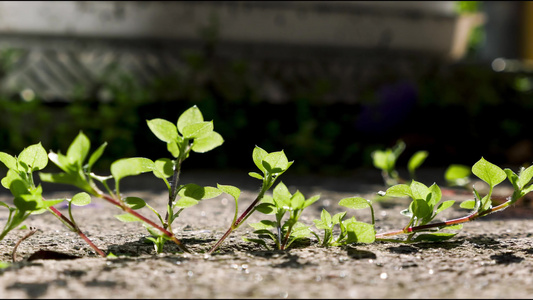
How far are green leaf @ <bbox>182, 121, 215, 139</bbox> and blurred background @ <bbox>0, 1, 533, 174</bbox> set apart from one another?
64.3 inches

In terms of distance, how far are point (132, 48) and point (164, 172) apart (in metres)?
1.78

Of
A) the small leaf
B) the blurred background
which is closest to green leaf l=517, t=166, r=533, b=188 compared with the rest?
the small leaf

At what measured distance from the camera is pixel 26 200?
800mm

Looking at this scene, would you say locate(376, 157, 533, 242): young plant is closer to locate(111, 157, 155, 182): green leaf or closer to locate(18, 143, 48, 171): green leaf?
locate(111, 157, 155, 182): green leaf

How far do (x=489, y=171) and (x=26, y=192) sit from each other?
0.67 meters

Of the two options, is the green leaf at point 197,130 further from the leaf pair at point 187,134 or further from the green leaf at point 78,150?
the green leaf at point 78,150

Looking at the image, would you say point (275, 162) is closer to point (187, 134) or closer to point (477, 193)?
point (187, 134)

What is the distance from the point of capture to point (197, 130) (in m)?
0.85

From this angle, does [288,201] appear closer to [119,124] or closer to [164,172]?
[164,172]

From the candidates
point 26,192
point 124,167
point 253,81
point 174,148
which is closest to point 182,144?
point 174,148

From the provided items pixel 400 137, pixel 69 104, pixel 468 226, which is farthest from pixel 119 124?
pixel 468 226

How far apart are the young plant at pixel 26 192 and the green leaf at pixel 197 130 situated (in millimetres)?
190

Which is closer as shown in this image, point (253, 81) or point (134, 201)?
point (134, 201)

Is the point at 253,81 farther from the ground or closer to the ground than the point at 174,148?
farther from the ground
